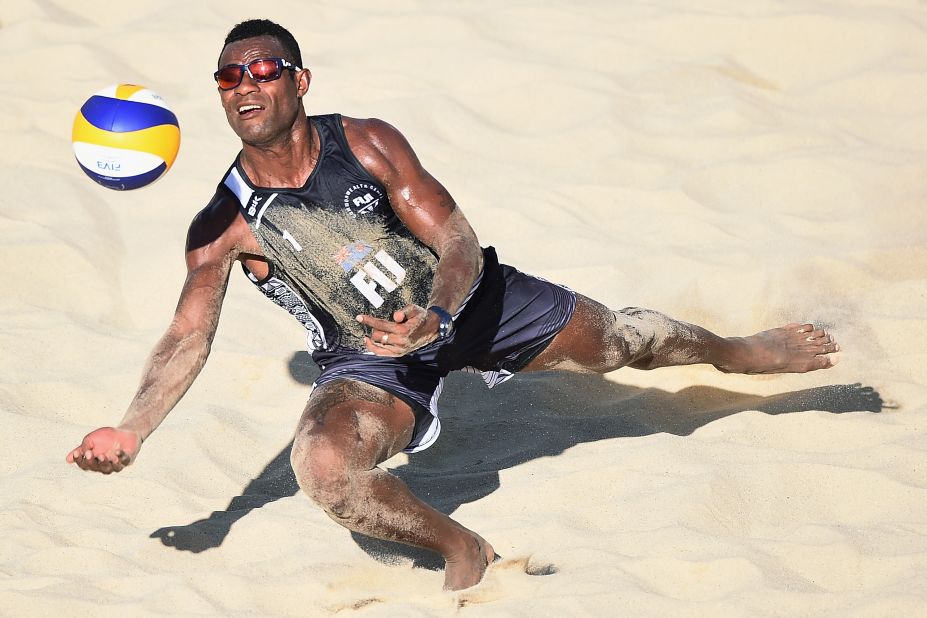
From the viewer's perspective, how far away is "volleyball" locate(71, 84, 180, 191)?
372 cm

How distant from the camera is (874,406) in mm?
4461

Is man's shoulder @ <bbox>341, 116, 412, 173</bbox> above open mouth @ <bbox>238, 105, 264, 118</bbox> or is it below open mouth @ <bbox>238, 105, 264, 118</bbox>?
below

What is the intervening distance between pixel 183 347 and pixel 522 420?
165 centimetres

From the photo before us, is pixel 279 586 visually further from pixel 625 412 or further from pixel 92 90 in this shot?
pixel 92 90

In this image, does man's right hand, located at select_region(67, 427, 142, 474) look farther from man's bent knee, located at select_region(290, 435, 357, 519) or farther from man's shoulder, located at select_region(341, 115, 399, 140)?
man's shoulder, located at select_region(341, 115, 399, 140)

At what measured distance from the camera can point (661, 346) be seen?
167 inches

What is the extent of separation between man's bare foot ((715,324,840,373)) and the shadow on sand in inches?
7.4

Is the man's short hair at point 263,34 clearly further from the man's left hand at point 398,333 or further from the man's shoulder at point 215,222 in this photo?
the man's left hand at point 398,333

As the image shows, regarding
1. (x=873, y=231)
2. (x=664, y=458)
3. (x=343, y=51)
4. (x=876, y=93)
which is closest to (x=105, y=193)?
(x=343, y=51)

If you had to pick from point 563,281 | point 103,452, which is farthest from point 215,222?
point 563,281

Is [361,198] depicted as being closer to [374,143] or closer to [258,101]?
[374,143]

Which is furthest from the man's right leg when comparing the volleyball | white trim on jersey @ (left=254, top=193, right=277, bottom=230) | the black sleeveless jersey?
the volleyball

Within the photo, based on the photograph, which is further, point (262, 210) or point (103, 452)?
point (262, 210)

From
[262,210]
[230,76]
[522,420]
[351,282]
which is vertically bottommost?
[522,420]
